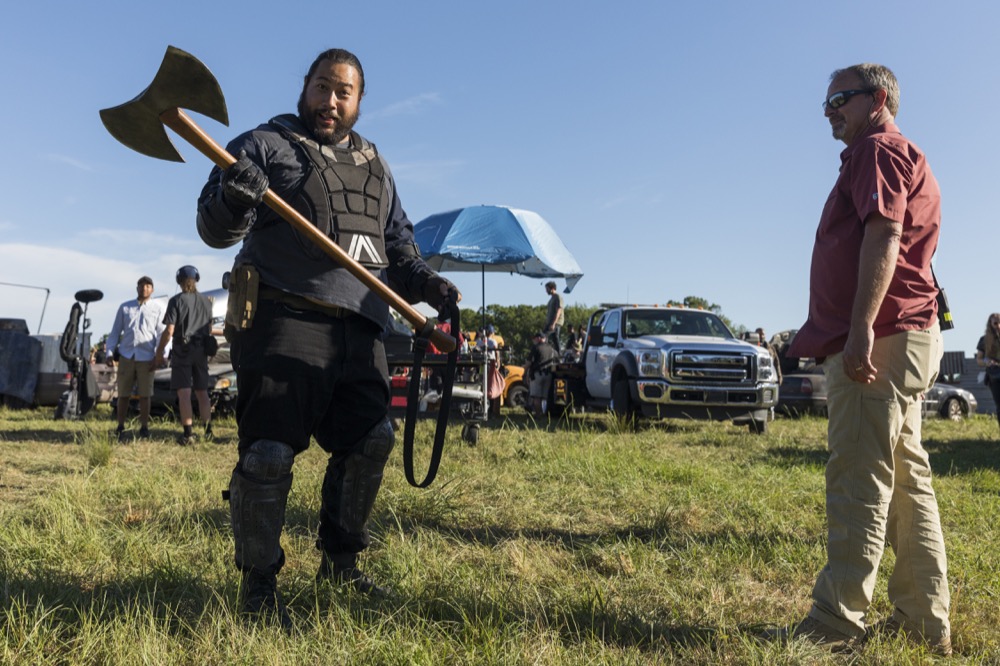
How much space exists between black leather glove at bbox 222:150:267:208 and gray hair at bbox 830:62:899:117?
6.63 feet

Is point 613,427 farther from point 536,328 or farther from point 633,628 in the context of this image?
point 536,328

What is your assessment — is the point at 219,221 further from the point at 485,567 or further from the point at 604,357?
the point at 604,357

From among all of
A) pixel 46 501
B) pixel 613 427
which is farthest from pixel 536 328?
pixel 46 501

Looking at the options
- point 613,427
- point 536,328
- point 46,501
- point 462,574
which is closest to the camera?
point 462,574

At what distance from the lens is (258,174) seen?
2789 mm

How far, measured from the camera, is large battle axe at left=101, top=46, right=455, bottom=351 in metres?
2.85

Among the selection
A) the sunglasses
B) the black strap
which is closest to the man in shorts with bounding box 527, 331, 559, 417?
the black strap

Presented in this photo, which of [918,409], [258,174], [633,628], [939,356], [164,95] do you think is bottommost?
[633,628]

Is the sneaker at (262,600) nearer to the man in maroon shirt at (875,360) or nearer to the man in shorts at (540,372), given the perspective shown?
the man in maroon shirt at (875,360)

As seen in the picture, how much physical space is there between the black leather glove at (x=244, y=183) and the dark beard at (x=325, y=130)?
0.46 m

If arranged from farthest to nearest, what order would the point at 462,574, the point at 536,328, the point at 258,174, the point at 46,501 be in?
the point at 536,328
the point at 46,501
the point at 462,574
the point at 258,174

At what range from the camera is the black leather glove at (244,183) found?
108 inches

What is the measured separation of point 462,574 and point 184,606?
99cm

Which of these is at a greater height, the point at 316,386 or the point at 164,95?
the point at 164,95
